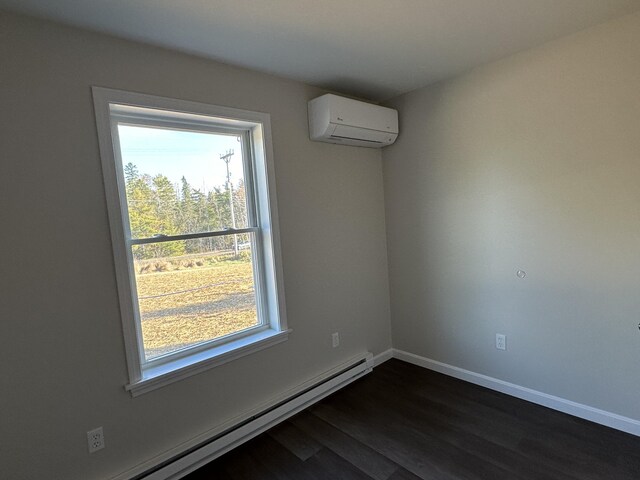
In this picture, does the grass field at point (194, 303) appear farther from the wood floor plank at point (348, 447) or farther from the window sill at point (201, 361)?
the wood floor plank at point (348, 447)

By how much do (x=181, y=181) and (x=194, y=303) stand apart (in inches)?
30.0

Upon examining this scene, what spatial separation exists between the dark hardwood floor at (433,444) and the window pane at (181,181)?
1.43m

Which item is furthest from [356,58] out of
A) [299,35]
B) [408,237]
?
[408,237]

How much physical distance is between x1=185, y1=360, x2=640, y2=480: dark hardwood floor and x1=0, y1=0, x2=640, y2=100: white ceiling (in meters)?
2.37

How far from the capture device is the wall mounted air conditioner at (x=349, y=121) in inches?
95.7

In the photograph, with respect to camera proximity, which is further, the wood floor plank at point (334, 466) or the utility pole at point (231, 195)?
the utility pole at point (231, 195)

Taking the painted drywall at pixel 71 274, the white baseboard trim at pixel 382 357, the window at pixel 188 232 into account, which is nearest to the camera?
the painted drywall at pixel 71 274

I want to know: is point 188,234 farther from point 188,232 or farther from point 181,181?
point 181,181

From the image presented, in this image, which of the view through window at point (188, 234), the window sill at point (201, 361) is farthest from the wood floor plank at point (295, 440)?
the view through window at point (188, 234)

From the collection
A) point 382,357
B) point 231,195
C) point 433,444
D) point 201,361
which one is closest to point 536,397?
point 433,444

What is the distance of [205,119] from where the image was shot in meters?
2.11

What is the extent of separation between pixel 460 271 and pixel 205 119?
216 cm

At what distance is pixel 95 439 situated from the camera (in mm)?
1692

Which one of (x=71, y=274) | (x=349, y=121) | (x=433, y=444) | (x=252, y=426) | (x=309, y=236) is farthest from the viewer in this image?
(x=309, y=236)
